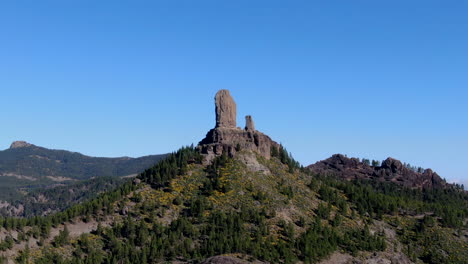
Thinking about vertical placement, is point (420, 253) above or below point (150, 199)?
below

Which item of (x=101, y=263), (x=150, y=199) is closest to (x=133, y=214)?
(x=150, y=199)

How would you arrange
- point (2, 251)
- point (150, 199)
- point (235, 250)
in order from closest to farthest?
1. point (2, 251)
2. point (235, 250)
3. point (150, 199)

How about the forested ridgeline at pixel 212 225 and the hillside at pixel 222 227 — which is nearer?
the hillside at pixel 222 227

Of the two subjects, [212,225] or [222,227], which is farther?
[212,225]

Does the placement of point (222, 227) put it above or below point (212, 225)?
below

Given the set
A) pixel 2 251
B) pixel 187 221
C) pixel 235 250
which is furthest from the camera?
pixel 187 221

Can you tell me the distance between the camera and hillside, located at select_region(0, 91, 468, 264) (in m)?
156

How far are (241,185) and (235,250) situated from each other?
34254 mm

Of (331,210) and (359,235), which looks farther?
(331,210)

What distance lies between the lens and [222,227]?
169 m

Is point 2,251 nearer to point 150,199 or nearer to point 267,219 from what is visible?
point 150,199

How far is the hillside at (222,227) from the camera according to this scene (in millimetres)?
155625

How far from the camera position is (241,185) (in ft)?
620

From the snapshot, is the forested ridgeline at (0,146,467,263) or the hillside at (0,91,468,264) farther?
the forested ridgeline at (0,146,467,263)
